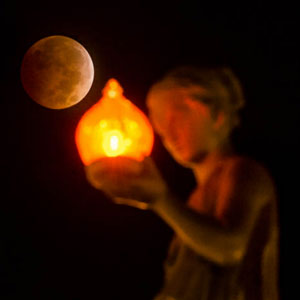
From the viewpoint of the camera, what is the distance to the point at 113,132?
2.78 meters

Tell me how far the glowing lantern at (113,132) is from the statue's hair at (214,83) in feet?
0.78

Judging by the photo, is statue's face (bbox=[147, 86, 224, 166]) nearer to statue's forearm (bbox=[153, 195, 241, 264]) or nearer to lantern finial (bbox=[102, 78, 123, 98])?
lantern finial (bbox=[102, 78, 123, 98])

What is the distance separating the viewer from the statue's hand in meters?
2.54

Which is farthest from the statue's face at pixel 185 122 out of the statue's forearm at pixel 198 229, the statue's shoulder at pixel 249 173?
the statue's forearm at pixel 198 229

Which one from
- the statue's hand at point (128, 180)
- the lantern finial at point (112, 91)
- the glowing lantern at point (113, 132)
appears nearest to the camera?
the statue's hand at point (128, 180)

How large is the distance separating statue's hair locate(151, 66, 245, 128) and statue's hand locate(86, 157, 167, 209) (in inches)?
20.6

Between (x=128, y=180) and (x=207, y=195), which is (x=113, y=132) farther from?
(x=207, y=195)

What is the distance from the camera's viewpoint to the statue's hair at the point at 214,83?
2984mm

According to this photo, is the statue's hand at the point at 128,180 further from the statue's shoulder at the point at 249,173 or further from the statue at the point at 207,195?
the statue's shoulder at the point at 249,173

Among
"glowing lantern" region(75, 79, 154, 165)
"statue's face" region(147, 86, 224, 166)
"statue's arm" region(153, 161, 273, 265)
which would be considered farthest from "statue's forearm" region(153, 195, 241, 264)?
"statue's face" region(147, 86, 224, 166)

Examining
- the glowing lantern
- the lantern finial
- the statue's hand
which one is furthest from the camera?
the lantern finial

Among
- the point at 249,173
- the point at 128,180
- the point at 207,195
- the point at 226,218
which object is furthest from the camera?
the point at 207,195

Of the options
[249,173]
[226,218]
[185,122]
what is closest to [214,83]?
[185,122]

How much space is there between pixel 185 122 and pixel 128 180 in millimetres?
563
